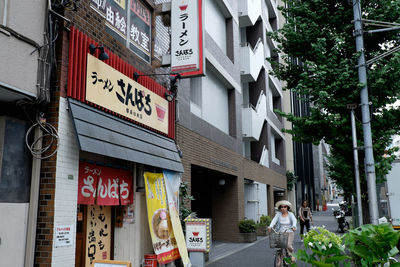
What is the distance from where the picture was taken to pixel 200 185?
18422mm

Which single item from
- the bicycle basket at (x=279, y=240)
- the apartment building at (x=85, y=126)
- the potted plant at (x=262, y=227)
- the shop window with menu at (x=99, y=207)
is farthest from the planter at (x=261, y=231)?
the shop window with menu at (x=99, y=207)

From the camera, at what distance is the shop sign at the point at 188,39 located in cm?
955

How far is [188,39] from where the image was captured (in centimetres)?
970

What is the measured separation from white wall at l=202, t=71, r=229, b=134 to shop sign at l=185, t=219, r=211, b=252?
18.8ft

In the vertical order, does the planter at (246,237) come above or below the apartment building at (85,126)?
below

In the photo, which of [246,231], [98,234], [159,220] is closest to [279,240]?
[159,220]

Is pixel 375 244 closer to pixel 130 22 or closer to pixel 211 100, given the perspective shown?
pixel 130 22

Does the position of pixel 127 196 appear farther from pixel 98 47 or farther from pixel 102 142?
pixel 98 47

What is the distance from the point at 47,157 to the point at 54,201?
28.4 inches

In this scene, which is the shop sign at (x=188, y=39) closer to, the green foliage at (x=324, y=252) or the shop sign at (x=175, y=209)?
the shop sign at (x=175, y=209)

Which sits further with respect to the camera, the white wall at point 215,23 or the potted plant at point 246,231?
the potted plant at point 246,231

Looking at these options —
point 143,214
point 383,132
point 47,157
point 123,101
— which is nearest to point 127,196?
point 143,214

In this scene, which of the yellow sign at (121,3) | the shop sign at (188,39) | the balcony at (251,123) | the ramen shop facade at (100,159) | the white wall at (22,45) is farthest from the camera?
the balcony at (251,123)

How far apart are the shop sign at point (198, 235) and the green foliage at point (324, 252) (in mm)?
5625
